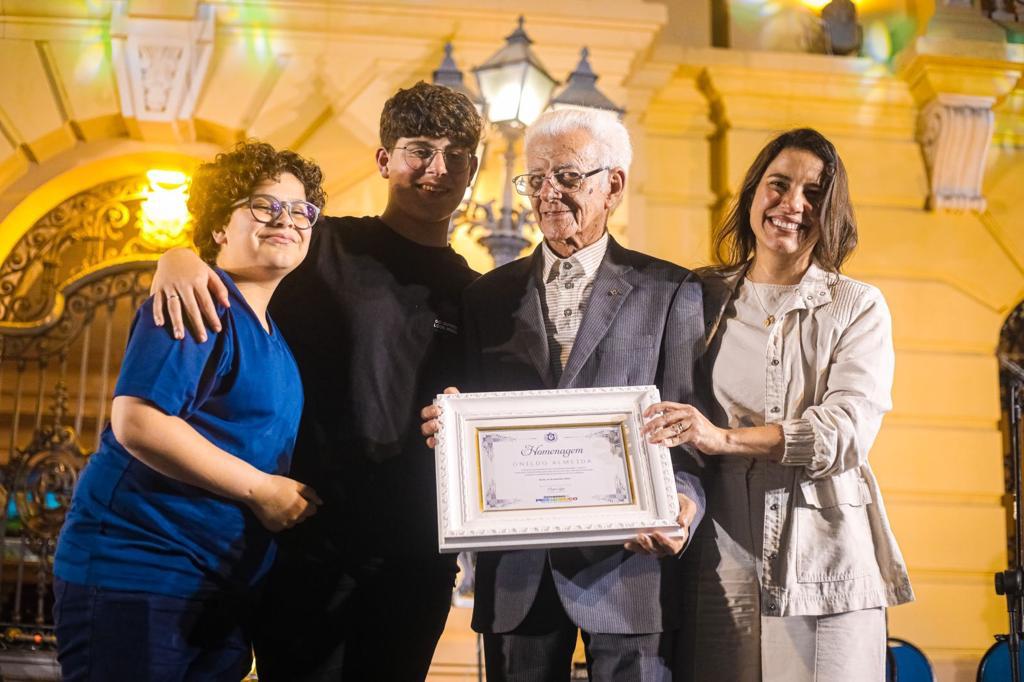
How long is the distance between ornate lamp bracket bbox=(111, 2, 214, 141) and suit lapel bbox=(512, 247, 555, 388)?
4132 millimetres

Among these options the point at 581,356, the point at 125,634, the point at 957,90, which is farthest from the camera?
the point at 957,90

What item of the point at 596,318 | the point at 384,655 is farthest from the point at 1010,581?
the point at 384,655

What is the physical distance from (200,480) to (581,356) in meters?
0.89

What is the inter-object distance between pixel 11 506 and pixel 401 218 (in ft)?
13.7

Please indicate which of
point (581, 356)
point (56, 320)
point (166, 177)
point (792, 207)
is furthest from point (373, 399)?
point (166, 177)

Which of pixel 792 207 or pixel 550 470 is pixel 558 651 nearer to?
pixel 550 470

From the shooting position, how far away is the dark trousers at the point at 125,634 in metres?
1.99

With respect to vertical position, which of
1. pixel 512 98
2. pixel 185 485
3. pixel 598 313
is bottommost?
pixel 185 485

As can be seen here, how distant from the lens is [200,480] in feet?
6.79

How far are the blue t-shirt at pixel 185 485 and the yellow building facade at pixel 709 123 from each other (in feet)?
12.1

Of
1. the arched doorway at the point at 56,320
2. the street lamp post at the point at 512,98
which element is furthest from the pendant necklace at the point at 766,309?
the arched doorway at the point at 56,320

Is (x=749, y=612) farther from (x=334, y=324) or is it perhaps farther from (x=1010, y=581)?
(x=1010, y=581)

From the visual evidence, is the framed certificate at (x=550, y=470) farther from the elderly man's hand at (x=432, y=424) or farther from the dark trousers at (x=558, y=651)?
the dark trousers at (x=558, y=651)

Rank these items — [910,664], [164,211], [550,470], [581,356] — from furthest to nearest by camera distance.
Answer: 1. [164,211]
2. [910,664]
3. [581,356]
4. [550,470]
